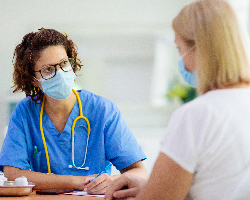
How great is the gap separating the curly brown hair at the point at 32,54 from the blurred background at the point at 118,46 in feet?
7.50

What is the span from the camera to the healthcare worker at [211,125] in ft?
2.70

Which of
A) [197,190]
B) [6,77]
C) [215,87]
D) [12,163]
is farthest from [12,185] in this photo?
[6,77]

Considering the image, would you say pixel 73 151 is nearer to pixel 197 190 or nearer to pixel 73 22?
pixel 197 190

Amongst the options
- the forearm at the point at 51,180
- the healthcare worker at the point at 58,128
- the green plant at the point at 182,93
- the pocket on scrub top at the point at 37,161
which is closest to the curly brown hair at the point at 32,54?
the healthcare worker at the point at 58,128

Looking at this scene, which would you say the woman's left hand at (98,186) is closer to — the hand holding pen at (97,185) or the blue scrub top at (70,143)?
the hand holding pen at (97,185)

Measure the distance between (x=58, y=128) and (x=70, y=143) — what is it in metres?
0.11

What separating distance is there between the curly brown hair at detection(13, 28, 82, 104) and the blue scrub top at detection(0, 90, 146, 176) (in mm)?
138

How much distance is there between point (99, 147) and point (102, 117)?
158 millimetres

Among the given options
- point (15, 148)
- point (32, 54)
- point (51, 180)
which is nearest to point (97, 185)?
point (51, 180)

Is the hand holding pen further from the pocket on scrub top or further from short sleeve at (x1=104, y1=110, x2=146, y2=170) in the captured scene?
the pocket on scrub top

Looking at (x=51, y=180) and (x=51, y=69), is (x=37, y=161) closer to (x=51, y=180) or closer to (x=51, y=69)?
(x=51, y=180)

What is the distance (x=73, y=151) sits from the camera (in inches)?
65.9

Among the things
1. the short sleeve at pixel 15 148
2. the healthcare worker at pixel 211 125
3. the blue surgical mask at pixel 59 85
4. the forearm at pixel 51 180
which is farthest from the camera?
the blue surgical mask at pixel 59 85

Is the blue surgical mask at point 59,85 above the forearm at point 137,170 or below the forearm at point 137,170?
above
